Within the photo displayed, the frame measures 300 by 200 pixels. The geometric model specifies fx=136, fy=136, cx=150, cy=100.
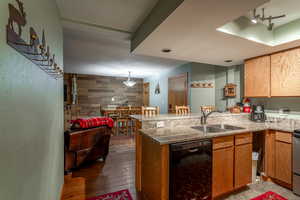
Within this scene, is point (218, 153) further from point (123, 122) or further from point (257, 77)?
point (123, 122)

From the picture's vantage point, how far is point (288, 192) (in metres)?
1.98

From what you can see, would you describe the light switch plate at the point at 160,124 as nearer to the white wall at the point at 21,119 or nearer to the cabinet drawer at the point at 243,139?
the cabinet drawer at the point at 243,139

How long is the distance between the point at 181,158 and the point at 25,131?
139 centimetres

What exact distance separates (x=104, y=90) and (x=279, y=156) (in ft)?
20.4

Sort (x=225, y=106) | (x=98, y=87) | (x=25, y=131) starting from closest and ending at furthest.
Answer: (x=25, y=131)
(x=225, y=106)
(x=98, y=87)

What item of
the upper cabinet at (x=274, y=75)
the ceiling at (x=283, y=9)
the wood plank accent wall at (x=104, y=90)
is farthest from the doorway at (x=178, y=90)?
the wood plank accent wall at (x=104, y=90)

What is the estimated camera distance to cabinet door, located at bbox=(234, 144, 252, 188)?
192 centimetres

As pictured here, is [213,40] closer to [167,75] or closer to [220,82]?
[220,82]

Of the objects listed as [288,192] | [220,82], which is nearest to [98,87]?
[220,82]

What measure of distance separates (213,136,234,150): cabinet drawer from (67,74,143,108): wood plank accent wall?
557cm

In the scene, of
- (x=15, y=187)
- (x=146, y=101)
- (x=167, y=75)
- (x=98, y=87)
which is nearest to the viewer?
(x=15, y=187)

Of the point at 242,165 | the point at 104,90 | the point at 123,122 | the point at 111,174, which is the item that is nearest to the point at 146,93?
the point at 104,90

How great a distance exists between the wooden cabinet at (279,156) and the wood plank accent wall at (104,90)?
5.65m

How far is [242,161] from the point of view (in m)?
1.96
